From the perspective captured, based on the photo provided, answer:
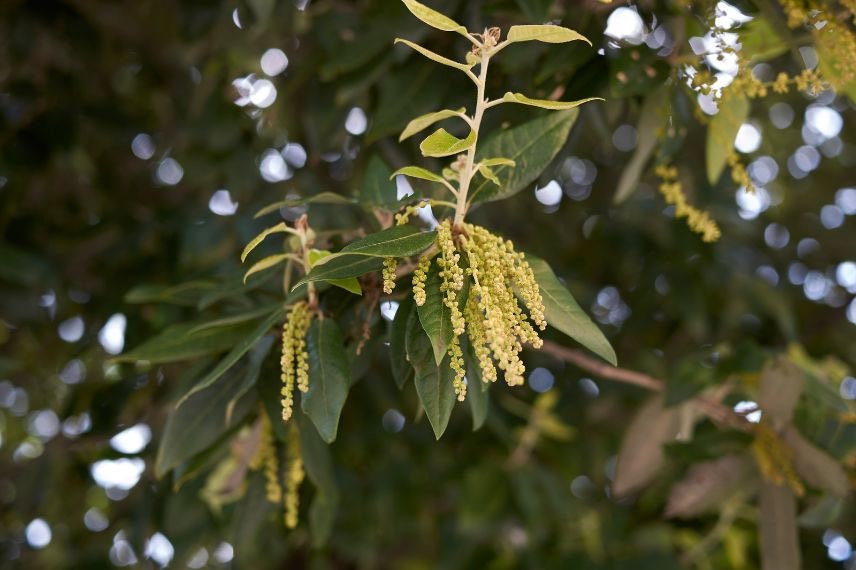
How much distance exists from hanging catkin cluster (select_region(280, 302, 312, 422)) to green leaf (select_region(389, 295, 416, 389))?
0.32ft

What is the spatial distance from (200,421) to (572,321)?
1.71 ft

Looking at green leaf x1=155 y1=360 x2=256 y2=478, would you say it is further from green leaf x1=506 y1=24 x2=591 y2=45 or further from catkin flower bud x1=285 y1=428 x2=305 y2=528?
green leaf x1=506 y1=24 x2=591 y2=45

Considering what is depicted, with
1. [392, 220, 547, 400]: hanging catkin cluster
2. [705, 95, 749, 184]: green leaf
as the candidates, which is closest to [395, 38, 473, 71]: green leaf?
[392, 220, 547, 400]: hanging catkin cluster

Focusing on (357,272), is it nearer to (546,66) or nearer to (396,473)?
(546,66)

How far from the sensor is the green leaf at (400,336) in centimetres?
100

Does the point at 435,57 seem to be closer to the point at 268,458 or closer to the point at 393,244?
the point at 393,244

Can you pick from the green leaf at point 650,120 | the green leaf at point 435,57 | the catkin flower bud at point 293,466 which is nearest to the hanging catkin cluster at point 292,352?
the catkin flower bud at point 293,466

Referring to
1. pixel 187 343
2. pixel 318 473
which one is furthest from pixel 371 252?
pixel 318 473

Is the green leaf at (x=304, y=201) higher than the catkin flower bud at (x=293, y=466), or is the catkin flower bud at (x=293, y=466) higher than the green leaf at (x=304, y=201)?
the green leaf at (x=304, y=201)

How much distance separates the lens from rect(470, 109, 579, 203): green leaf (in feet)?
3.51

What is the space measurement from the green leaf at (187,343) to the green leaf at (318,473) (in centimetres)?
14

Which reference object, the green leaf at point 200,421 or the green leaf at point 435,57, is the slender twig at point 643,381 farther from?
the green leaf at point 435,57

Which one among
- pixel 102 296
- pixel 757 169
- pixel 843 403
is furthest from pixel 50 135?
pixel 757 169

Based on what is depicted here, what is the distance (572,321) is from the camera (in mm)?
964
